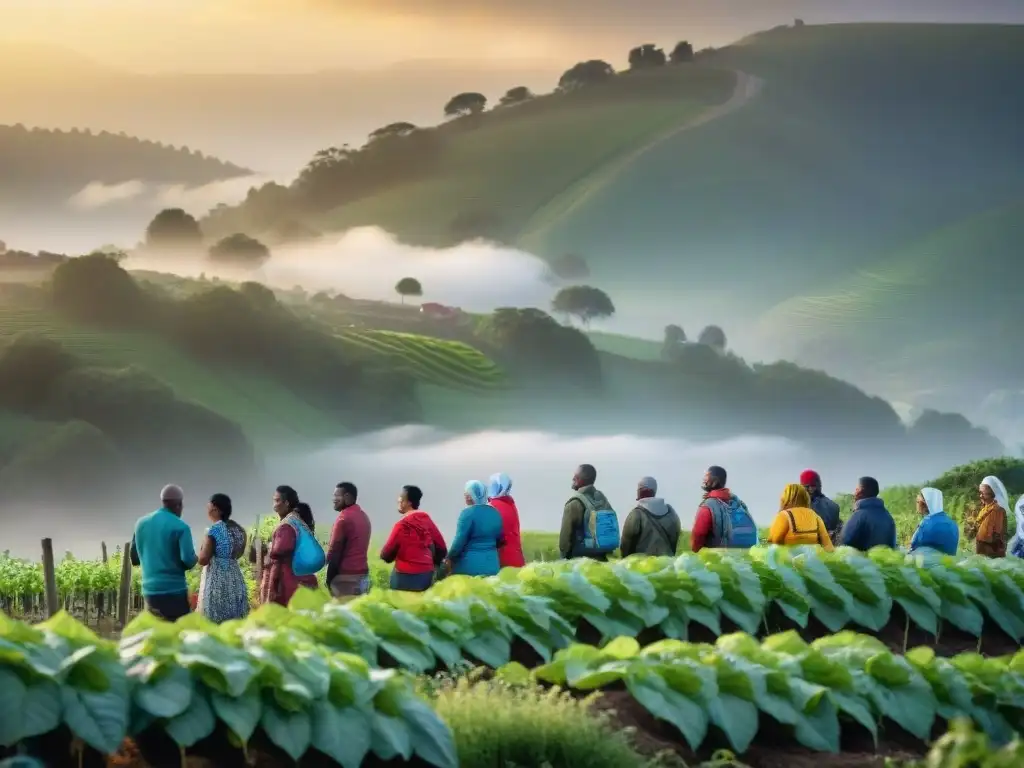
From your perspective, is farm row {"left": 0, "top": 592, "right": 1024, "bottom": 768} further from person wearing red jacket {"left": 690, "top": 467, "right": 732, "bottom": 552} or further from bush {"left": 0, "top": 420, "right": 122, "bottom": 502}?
bush {"left": 0, "top": 420, "right": 122, "bottom": 502}

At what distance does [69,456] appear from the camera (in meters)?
32.8

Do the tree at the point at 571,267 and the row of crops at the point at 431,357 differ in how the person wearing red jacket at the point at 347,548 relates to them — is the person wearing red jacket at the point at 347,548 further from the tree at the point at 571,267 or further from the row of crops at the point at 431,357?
the tree at the point at 571,267

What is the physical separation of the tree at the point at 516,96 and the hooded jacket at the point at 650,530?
82.3 feet

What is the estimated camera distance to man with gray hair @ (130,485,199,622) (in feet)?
33.4

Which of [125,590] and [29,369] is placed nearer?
[125,590]

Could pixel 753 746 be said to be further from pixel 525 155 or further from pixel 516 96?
pixel 525 155

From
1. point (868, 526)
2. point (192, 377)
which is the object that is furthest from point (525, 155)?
point (868, 526)

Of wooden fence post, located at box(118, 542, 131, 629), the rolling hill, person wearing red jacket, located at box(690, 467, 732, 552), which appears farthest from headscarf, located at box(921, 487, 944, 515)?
the rolling hill

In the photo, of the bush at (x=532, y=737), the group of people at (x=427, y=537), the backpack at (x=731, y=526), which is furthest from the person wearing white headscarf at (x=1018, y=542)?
the bush at (x=532, y=737)

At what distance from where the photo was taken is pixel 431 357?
36344mm

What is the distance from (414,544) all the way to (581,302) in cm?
2613

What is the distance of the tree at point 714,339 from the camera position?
37.2 metres

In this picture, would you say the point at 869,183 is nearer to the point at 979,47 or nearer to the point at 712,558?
the point at 979,47

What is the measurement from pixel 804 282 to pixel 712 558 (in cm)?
2907
